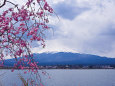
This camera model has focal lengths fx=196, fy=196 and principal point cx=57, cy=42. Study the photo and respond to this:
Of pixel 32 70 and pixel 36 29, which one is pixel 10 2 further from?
pixel 32 70

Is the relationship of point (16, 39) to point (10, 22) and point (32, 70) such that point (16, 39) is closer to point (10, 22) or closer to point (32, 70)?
point (10, 22)

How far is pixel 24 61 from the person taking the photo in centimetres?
511

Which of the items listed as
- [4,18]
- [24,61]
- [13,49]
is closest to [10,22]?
[4,18]

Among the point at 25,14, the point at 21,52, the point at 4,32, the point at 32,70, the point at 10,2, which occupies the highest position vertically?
the point at 10,2

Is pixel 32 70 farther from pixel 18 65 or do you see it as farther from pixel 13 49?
pixel 13 49

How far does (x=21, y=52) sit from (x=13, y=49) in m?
0.31

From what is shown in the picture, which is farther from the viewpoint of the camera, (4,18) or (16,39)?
(4,18)

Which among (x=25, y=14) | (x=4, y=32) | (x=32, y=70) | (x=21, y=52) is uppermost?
(x=25, y=14)

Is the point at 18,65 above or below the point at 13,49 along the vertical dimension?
below

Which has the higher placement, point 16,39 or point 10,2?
point 10,2

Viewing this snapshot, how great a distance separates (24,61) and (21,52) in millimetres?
259

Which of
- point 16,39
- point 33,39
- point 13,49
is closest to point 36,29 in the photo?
point 33,39

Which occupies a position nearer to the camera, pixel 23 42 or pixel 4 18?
pixel 23 42

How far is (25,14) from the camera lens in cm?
486
